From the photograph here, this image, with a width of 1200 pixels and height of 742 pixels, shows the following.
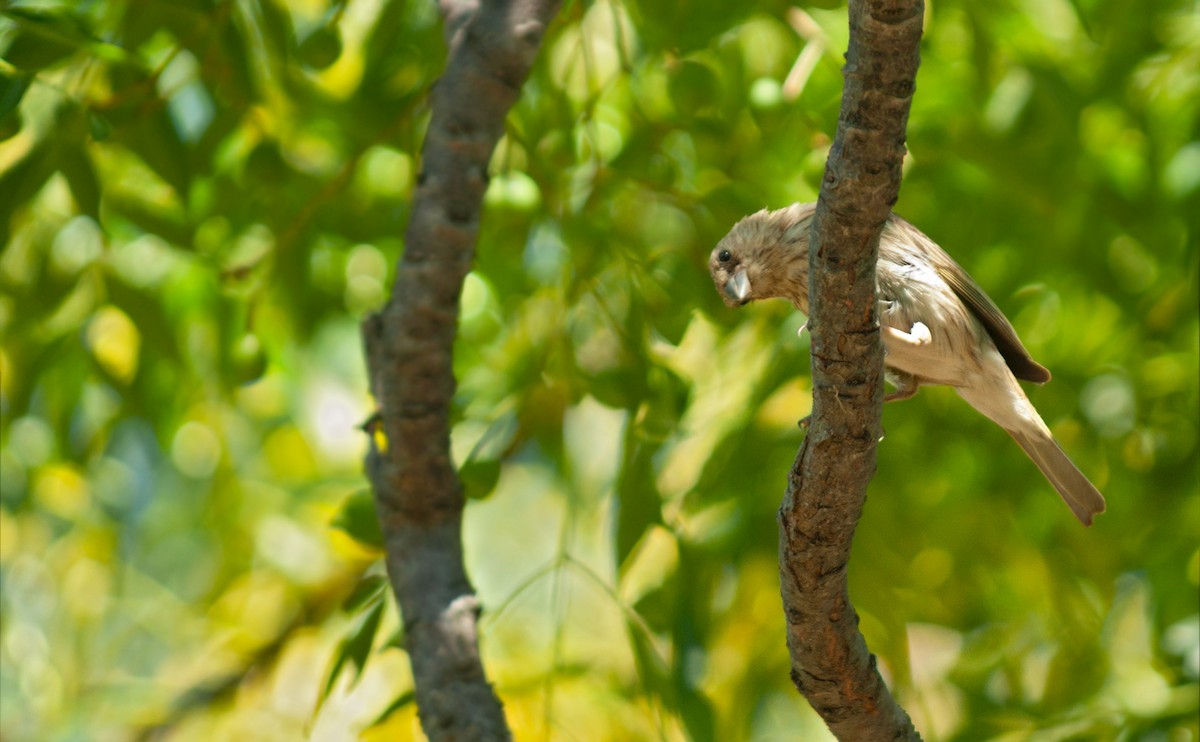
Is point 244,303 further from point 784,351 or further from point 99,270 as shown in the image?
point 784,351

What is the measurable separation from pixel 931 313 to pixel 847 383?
1097mm

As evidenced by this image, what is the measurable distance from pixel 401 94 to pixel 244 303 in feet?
2.59

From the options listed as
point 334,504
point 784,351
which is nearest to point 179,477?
point 334,504

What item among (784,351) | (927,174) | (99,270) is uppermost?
(99,270)

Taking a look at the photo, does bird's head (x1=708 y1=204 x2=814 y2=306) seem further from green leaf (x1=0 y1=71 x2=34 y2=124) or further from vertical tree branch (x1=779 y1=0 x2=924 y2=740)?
green leaf (x1=0 y1=71 x2=34 y2=124)

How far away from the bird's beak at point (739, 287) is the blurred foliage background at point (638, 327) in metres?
0.17

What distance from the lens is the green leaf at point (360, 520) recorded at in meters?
3.23

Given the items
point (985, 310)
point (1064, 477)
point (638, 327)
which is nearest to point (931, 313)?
point (985, 310)

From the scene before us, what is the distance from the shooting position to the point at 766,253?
303cm

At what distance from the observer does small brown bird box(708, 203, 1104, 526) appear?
9.64 ft

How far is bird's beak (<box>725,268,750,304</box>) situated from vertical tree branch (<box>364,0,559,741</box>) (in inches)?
25.6

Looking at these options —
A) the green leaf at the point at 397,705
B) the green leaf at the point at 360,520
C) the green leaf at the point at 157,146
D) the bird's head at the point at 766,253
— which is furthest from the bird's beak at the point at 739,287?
the green leaf at the point at 157,146

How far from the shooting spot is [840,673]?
2.20m

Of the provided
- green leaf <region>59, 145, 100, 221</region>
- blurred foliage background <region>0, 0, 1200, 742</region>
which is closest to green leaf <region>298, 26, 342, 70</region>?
blurred foliage background <region>0, 0, 1200, 742</region>
